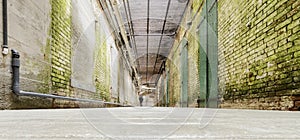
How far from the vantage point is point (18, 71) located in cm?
313

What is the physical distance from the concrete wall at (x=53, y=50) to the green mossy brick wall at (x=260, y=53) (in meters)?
3.12

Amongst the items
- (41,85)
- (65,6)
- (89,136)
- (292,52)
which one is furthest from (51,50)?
(89,136)

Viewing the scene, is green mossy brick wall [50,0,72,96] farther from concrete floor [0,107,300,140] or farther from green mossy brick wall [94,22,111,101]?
concrete floor [0,107,300,140]

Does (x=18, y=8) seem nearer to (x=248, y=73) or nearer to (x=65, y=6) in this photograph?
(x=65, y=6)

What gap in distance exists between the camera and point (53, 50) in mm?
4363

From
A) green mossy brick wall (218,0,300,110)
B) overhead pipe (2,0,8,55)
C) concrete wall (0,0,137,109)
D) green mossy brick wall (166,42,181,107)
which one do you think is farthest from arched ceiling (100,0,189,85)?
overhead pipe (2,0,8,55)

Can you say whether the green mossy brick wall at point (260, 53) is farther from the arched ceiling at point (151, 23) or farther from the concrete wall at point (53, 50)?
the arched ceiling at point (151, 23)

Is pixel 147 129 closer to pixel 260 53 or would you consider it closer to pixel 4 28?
pixel 4 28

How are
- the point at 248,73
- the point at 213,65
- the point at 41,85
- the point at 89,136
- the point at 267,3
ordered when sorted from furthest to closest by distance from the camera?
1. the point at 213,65
2. the point at 248,73
3. the point at 41,85
4. the point at 267,3
5. the point at 89,136

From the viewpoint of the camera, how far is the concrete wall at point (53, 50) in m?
3.16

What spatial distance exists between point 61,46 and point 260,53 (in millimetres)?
3338

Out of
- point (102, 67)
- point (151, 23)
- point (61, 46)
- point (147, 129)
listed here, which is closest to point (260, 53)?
point (147, 129)

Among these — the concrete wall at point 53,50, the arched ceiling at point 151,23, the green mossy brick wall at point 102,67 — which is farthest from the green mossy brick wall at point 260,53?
the green mossy brick wall at point 102,67

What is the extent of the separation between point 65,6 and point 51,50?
1.05 m
